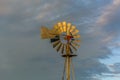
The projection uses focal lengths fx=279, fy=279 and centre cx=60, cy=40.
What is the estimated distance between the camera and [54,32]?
124 ft

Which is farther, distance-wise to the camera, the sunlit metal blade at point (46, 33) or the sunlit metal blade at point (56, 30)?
the sunlit metal blade at point (56, 30)

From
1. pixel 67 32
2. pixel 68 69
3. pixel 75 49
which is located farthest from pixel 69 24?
pixel 68 69

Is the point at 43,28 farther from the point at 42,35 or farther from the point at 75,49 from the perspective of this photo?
the point at 75,49

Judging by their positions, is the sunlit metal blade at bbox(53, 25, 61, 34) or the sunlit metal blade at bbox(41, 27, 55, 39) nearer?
the sunlit metal blade at bbox(41, 27, 55, 39)

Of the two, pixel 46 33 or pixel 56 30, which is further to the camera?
pixel 56 30

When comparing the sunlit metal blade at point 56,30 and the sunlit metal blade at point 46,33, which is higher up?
the sunlit metal blade at point 56,30

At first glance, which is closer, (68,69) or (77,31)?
(68,69)

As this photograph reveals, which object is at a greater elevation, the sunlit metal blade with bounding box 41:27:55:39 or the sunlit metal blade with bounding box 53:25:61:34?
the sunlit metal blade with bounding box 53:25:61:34

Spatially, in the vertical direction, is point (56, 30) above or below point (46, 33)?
above

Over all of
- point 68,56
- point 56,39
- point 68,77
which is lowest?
point 68,77

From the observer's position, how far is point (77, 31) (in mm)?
38219

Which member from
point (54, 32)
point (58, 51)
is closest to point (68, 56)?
point (58, 51)

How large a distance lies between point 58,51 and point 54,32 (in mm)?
2816

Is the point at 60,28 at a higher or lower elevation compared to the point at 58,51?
higher
